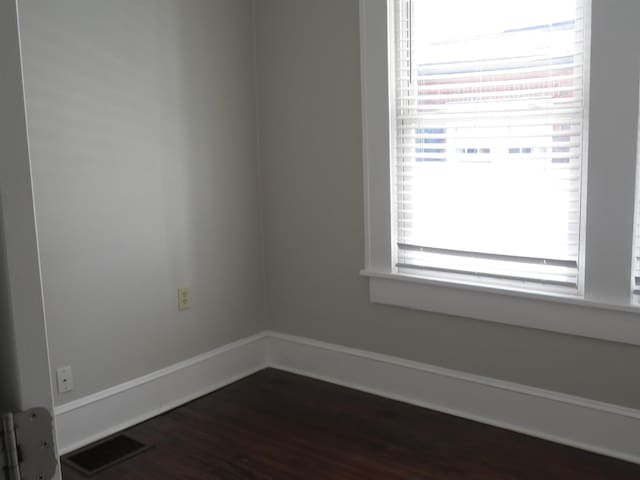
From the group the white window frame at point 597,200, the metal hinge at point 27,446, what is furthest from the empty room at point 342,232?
the metal hinge at point 27,446

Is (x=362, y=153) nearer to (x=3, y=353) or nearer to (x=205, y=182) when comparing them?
(x=205, y=182)

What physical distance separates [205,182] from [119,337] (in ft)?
2.77

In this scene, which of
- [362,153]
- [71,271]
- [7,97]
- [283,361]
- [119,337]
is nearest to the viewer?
[7,97]

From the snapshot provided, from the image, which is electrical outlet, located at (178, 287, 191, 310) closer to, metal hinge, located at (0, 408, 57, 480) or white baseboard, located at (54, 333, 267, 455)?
white baseboard, located at (54, 333, 267, 455)

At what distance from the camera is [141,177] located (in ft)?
9.86

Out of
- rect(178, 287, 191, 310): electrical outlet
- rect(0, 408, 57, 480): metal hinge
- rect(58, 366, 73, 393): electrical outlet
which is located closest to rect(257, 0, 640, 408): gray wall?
rect(178, 287, 191, 310): electrical outlet

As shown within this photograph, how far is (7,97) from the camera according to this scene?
74 cm

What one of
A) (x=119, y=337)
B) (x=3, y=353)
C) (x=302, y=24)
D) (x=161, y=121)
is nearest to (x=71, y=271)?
(x=119, y=337)

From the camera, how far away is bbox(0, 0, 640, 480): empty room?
259 cm

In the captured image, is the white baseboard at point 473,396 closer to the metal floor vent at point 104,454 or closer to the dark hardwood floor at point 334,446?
the dark hardwood floor at point 334,446

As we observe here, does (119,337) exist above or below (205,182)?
below

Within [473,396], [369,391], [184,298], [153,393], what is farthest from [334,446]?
[184,298]

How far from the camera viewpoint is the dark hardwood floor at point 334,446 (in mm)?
2578

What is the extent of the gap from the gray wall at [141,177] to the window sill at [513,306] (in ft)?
2.66
